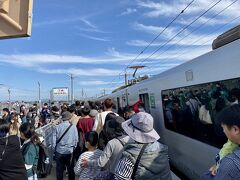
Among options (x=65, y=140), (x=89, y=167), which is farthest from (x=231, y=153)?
(x=65, y=140)

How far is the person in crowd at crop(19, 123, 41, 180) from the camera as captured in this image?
4648 millimetres

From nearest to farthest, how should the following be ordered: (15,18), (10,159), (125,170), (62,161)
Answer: (15,18) → (125,170) → (10,159) → (62,161)

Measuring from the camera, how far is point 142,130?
321cm

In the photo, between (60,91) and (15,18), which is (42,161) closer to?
(15,18)

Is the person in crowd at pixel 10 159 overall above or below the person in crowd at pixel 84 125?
below

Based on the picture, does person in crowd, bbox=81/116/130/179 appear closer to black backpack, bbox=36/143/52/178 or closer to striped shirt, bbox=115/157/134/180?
striped shirt, bbox=115/157/134/180

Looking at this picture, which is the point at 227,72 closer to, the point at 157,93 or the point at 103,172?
the point at 103,172

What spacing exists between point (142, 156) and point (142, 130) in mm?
260

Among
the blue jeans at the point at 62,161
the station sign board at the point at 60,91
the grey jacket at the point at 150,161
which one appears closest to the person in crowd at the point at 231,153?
the grey jacket at the point at 150,161

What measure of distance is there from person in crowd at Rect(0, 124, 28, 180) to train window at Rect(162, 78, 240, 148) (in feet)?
8.64

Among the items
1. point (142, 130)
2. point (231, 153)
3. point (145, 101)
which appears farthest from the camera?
point (145, 101)

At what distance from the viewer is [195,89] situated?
6613 millimetres

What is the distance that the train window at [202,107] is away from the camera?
17.3ft

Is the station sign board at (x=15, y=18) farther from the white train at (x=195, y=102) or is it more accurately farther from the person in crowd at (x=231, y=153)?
the white train at (x=195, y=102)
